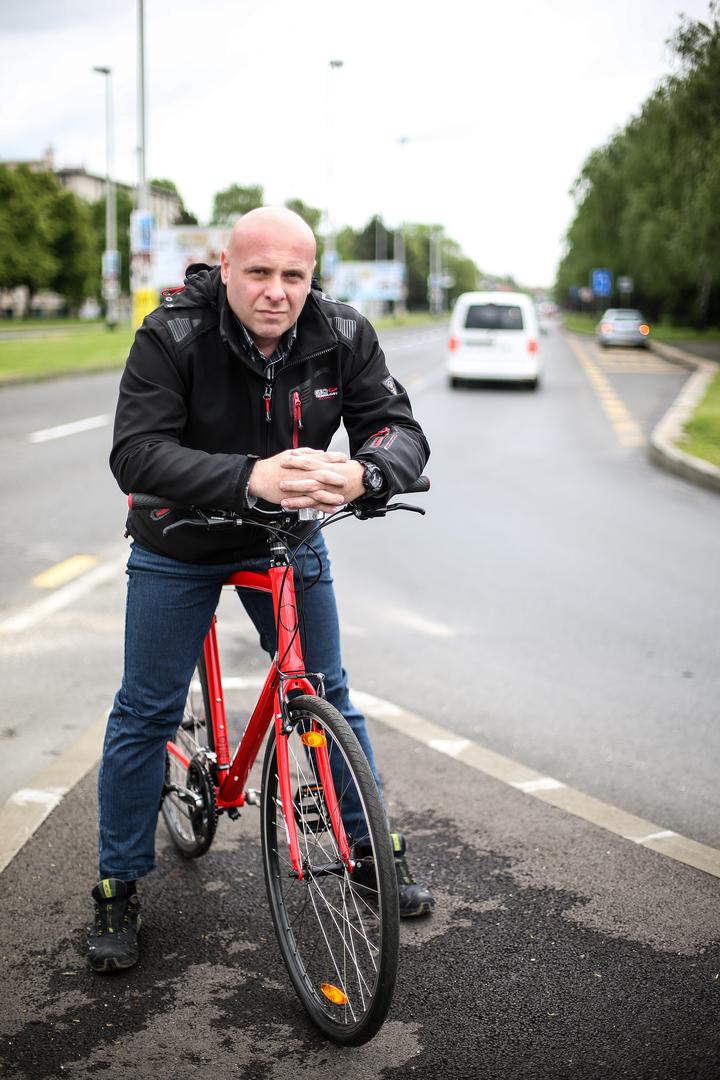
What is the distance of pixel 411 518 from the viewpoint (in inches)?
389

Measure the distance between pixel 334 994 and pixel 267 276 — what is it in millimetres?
1640

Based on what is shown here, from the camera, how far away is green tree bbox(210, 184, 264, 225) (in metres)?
125

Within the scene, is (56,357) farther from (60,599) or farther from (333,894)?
(333,894)

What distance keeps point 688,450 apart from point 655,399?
8.77 m

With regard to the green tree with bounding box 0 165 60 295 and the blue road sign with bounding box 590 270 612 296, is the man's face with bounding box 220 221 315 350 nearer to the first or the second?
the blue road sign with bounding box 590 270 612 296

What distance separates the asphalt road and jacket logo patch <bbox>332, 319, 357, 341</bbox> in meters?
1.55

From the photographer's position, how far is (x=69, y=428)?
615 inches

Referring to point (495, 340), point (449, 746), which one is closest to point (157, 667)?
point (449, 746)

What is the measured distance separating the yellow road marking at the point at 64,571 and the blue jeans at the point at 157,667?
4.16m

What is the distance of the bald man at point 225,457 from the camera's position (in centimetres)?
278

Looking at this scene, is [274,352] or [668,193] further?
[668,193]

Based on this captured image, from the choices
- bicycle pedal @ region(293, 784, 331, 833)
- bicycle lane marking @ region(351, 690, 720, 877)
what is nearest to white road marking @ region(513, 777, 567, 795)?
bicycle lane marking @ region(351, 690, 720, 877)

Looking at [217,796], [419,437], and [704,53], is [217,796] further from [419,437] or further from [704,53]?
[704,53]

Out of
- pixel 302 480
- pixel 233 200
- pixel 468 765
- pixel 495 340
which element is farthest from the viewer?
pixel 233 200
